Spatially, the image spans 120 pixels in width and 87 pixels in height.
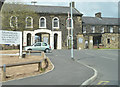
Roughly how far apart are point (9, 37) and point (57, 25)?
22.7 meters

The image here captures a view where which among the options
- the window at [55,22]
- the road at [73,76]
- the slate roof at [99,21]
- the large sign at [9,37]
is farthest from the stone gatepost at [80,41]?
the road at [73,76]

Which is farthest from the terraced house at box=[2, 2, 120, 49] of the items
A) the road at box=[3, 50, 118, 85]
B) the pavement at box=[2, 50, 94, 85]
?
the pavement at box=[2, 50, 94, 85]

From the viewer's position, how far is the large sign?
14.5 meters

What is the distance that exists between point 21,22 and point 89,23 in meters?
23.0

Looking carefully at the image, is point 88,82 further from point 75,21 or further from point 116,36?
point 116,36

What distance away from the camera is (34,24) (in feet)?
117

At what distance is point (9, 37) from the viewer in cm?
1520

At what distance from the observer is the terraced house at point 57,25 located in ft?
99.6

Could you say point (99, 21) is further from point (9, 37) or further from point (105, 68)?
point (105, 68)

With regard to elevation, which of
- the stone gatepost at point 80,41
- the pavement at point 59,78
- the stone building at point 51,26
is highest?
the stone building at point 51,26

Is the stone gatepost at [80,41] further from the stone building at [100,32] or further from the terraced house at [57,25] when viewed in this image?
the stone building at [100,32]

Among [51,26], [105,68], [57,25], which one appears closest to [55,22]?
[57,25]

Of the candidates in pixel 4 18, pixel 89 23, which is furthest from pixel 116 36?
pixel 4 18

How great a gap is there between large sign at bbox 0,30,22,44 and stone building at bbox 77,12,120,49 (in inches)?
1074
